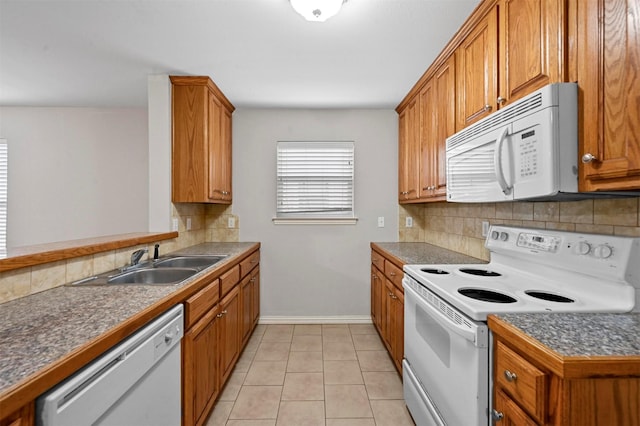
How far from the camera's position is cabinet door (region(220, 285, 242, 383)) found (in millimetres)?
1930

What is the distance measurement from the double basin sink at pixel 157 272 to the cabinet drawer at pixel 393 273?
52.9 inches

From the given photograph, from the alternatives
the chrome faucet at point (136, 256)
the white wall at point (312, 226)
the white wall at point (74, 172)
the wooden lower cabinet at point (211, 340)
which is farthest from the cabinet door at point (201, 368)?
the white wall at point (74, 172)

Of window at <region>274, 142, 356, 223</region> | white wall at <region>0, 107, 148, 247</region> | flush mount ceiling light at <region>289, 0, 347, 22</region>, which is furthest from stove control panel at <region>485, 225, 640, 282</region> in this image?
white wall at <region>0, 107, 148, 247</region>

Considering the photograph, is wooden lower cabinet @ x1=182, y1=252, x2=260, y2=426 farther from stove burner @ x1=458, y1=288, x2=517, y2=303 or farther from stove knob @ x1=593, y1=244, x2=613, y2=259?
stove knob @ x1=593, y1=244, x2=613, y2=259

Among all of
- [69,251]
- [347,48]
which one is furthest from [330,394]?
[347,48]

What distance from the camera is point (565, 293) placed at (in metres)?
1.27

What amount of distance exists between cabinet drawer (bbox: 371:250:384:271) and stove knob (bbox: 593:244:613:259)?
164 centimetres

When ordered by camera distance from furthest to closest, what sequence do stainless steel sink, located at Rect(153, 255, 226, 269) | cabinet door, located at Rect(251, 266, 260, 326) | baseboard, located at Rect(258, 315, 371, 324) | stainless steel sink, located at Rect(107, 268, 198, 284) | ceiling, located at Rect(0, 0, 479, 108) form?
1. baseboard, located at Rect(258, 315, 371, 324)
2. cabinet door, located at Rect(251, 266, 260, 326)
3. stainless steel sink, located at Rect(153, 255, 226, 269)
4. stainless steel sink, located at Rect(107, 268, 198, 284)
5. ceiling, located at Rect(0, 0, 479, 108)

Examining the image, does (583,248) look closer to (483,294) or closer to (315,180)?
(483,294)

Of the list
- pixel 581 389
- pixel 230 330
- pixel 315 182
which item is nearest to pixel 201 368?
pixel 230 330

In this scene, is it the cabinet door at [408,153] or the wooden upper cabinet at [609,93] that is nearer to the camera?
the wooden upper cabinet at [609,93]

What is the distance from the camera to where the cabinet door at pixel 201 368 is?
138 centimetres

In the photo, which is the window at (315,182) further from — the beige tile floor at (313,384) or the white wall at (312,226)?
the beige tile floor at (313,384)

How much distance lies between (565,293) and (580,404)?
709 millimetres
